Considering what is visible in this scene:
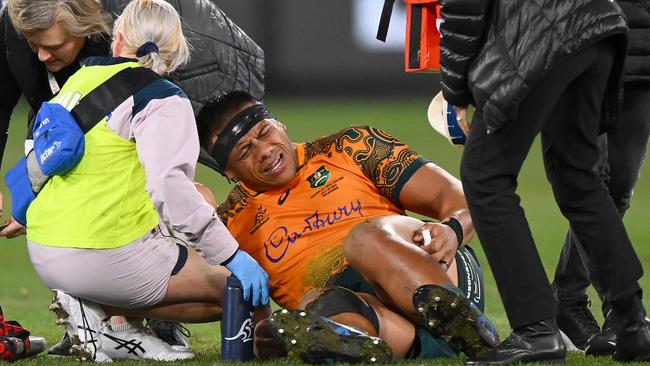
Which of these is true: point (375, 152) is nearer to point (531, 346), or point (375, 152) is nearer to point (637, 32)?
point (637, 32)

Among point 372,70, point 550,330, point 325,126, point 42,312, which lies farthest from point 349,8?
point 550,330

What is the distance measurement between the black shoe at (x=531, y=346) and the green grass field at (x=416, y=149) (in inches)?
8.2

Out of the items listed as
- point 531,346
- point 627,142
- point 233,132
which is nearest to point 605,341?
point 531,346

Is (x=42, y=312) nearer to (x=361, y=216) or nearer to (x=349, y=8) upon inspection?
(x=361, y=216)

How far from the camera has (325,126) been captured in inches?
528

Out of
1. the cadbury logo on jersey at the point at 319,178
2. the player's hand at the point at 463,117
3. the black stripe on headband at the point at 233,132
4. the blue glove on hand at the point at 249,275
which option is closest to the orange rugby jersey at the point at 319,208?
the cadbury logo on jersey at the point at 319,178

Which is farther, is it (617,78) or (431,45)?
(431,45)

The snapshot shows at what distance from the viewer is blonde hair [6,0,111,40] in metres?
4.50

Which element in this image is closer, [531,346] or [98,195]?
[531,346]

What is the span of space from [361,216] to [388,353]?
828 mm

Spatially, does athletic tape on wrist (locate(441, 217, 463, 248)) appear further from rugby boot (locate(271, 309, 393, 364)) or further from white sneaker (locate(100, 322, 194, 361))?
white sneaker (locate(100, 322, 194, 361))

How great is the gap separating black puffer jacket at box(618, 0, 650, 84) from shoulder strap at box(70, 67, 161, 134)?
5.38 feet

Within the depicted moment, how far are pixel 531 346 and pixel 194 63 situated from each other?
2.01 metres

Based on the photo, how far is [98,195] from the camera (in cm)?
414
